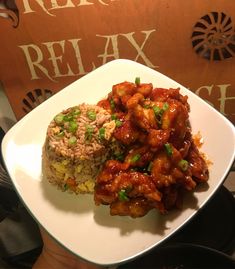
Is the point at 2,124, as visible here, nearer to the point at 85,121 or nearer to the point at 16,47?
the point at 16,47

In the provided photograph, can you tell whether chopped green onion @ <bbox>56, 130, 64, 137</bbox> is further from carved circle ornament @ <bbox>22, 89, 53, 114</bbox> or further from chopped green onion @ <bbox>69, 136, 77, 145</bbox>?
carved circle ornament @ <bbox>22, 89, 53, 114</bbox>

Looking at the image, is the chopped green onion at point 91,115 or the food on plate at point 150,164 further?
the chopped green onion at point 91,115

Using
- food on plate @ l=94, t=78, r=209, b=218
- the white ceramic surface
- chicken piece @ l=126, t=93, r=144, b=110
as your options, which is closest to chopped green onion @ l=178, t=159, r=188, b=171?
food on plate @ l=94, t=78, r=209, b=218

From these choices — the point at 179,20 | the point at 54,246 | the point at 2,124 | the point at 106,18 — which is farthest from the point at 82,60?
the point at 54,246

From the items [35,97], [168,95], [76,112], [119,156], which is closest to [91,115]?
[76,112]

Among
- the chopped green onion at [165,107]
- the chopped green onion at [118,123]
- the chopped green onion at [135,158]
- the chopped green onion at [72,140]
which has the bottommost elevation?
the chopped green onion at [135,158]

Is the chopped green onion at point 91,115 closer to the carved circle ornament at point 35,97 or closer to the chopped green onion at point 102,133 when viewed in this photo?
the chopped green onion at point 102,133

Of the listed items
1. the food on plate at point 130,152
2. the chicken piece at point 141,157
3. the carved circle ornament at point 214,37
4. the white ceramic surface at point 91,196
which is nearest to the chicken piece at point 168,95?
the food on plate at point 130,152

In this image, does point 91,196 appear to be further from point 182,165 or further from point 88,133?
point 182,165
